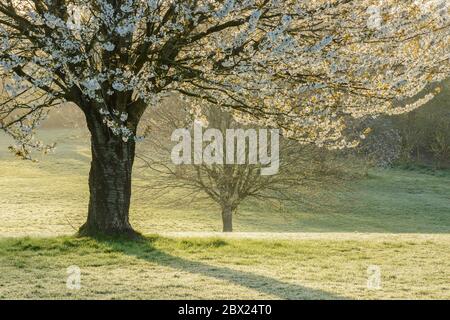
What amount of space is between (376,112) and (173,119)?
12382 millimetres

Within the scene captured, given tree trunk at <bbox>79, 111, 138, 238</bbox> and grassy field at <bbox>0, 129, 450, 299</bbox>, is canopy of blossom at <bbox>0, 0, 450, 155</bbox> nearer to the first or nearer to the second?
tree trunk at <bbox>79, 111, 138, 238</bbox>

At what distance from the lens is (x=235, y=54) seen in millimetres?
Answer: 11695

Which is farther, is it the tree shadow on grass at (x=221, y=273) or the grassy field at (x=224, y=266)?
the grassy field at (x=224, y=266)

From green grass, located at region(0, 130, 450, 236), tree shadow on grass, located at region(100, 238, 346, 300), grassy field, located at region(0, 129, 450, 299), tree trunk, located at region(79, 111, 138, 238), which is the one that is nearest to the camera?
tree shadow on grass, located at region(100, 238, 346, 300)

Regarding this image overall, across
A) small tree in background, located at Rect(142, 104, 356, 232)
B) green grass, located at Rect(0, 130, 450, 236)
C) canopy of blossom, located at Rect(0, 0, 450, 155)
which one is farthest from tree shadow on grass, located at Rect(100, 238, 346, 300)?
green grass, located at Rect(0, 130, 450, 236)

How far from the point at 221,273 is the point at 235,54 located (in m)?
4.24

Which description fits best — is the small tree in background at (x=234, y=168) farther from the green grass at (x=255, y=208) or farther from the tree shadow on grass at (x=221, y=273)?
the tree shadow on grass at (x=221, y=273)

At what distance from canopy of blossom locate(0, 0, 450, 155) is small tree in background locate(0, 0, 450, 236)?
3 centimetres

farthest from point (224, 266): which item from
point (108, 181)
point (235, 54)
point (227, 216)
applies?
point (227, 216)

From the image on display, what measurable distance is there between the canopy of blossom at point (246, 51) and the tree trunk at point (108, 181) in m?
0.95

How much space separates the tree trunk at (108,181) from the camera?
14.2 m

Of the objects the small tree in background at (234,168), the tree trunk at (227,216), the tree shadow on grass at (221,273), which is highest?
the small tree in background at (234,168)

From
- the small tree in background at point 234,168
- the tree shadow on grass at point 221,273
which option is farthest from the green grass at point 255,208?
the tree shadow on grass at point 221,273

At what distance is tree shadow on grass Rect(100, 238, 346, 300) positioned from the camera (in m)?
9.84
